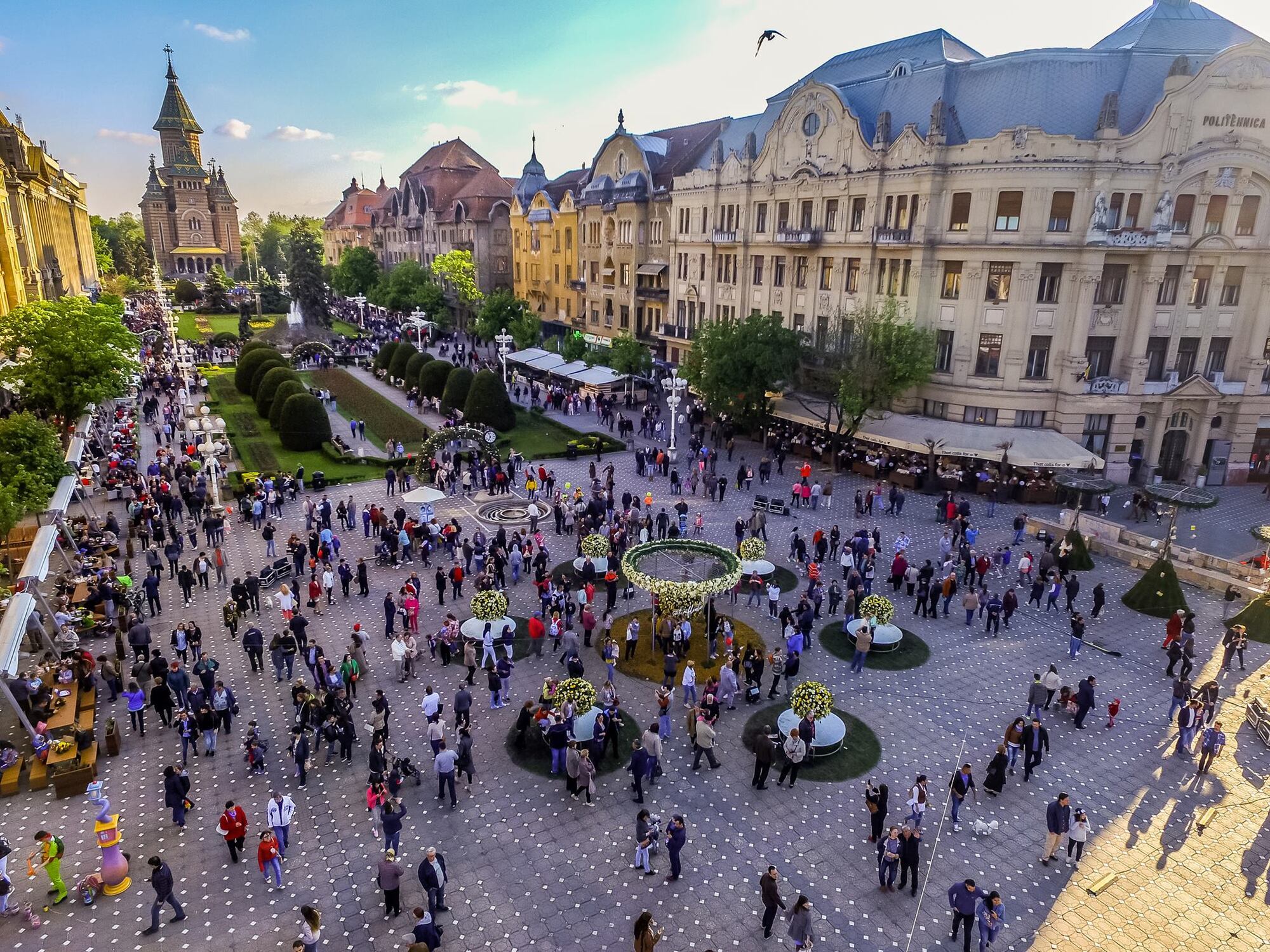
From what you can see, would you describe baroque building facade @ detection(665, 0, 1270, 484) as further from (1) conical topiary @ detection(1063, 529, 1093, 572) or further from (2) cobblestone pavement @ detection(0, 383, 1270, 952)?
(2) cobblestone pavement @ detection(0, 383, 1270, 952)

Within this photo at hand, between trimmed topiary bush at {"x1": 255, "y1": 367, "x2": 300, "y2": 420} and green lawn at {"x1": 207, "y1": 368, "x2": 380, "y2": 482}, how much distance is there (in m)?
0.72

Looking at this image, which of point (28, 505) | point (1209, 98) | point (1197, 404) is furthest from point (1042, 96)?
point (28, 505)

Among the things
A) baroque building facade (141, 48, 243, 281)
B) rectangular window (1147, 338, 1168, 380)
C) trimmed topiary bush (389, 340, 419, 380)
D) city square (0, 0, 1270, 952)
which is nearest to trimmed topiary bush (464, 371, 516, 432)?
city square (0, 0, 1270, 952)

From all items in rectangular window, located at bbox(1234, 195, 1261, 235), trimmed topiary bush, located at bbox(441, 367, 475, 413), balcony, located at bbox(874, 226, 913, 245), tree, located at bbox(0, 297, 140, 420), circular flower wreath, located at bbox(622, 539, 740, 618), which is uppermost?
rectangular window, located at bbox(1234, 195, 1261, 235)

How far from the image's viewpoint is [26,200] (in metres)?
53.3

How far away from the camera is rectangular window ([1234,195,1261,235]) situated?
33438mm

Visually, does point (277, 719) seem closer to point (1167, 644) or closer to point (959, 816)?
point (959, 816)

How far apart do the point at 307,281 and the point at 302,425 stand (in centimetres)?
4198

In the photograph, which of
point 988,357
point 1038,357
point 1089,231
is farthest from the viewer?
point 988,357

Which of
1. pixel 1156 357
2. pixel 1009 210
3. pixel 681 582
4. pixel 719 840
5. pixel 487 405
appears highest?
pixel 1009 210

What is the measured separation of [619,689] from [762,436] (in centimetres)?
2532

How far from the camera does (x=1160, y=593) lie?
23359 millimetres

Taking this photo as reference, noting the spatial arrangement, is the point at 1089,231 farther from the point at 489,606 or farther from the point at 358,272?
the point at 358,272

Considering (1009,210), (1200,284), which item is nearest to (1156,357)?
(1200,284)
